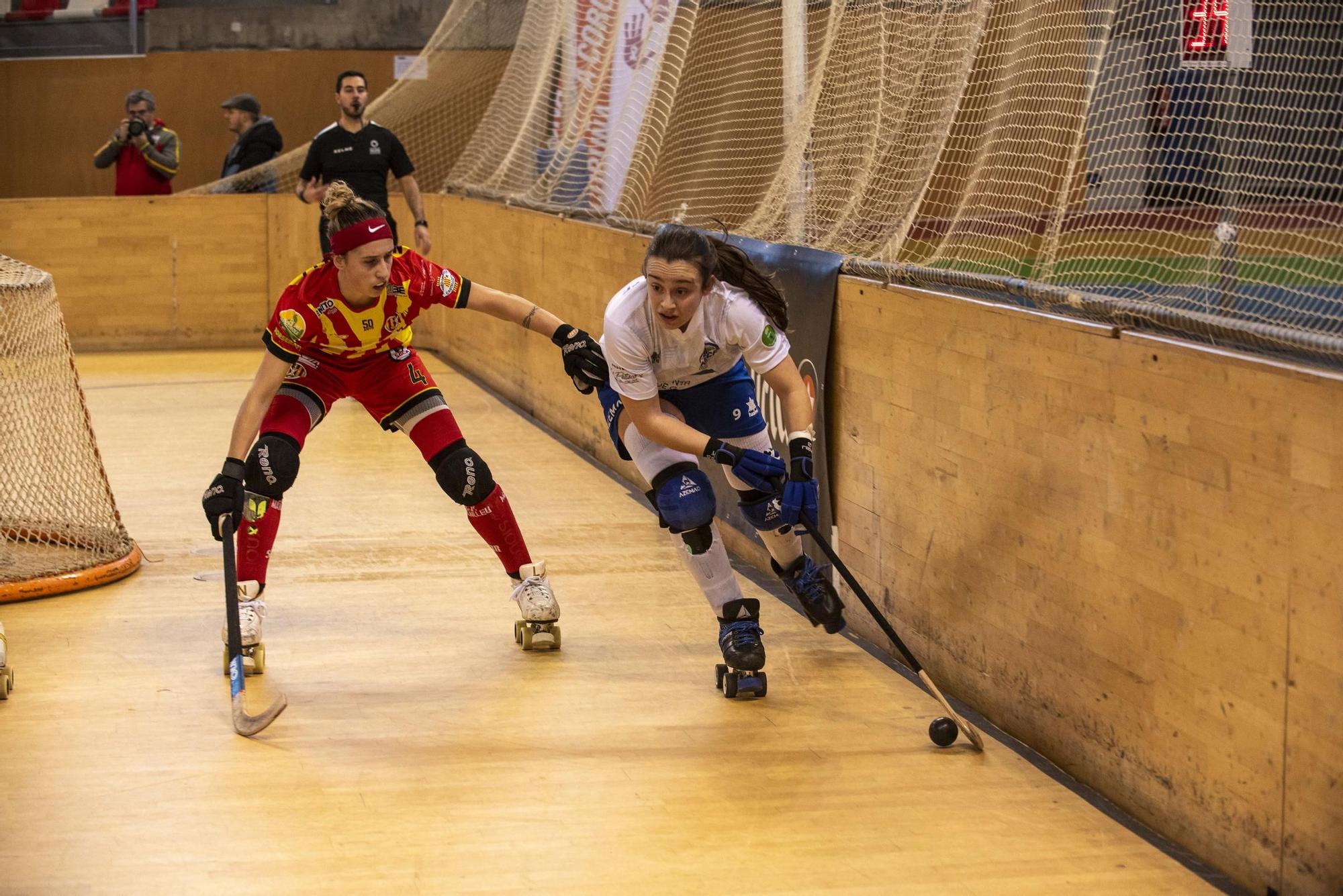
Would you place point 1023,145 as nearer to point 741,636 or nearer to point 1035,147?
point 1035,147

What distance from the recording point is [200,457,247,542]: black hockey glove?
14.9 feet

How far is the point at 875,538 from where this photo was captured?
5141 mm

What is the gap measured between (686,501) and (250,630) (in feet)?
4.68

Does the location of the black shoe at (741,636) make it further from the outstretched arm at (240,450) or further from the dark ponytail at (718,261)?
the outstretched arm at (240,450)

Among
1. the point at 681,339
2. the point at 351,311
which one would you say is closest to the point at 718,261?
the point at 681,339

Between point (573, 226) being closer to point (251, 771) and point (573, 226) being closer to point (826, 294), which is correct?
point (826, 294)

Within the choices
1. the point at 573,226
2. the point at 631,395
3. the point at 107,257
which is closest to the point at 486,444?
the point at 573,226

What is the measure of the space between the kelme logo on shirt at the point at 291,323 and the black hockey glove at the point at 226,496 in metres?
0.42

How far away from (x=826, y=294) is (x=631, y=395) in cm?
119

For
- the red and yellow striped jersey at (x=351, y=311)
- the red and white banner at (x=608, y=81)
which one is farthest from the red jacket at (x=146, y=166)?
the red and yellow striped jersey at (x=351, y=311)

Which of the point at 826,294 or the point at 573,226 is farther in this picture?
the point at 573,226

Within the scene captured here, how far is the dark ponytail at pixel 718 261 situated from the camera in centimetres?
421

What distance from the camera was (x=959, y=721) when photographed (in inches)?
165

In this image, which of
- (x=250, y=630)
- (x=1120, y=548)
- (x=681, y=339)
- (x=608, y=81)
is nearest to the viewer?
(x=1120, y=548)
